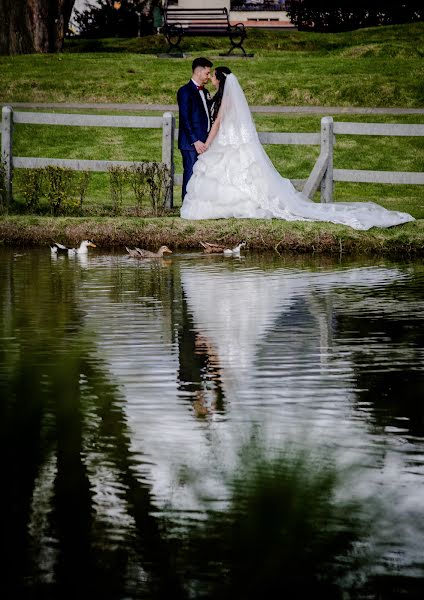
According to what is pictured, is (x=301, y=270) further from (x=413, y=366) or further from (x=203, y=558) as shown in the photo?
(x=203, y=558)

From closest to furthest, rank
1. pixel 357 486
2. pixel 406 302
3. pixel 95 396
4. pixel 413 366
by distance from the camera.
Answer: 1. pixel 357 486
2. pixel 95 396
3. pixel 413 366
4. pixel 406 302

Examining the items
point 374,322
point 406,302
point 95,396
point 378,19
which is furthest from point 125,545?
point 378,19

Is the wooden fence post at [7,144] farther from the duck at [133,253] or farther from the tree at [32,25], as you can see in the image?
the tree at [32,25]

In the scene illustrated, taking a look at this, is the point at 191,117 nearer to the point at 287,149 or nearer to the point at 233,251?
the point at 233,251

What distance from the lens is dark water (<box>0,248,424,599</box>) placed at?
15.0 ft

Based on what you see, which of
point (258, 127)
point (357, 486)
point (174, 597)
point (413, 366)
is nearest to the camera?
point (174, 597)

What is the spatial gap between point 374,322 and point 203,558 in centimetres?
563

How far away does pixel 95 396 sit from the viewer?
731 cm

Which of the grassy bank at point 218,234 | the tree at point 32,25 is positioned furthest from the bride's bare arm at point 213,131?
the tree at point 32,25

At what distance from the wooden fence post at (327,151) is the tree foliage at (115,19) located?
116 ft

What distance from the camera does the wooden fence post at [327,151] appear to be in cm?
1814

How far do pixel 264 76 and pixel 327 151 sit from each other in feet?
41.2

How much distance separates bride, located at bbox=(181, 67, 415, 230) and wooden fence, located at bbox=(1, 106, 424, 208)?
1.95 ft

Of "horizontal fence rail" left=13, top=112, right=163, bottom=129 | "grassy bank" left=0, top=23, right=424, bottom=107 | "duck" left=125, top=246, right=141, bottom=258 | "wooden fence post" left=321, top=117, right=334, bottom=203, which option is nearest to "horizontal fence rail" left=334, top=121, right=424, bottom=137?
"wooden fence post" left=321, top=117, right=334, bottom=203
